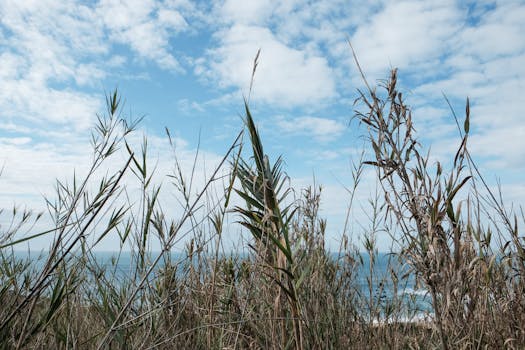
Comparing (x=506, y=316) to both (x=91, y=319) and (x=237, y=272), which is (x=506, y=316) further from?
(x=91, y=319)

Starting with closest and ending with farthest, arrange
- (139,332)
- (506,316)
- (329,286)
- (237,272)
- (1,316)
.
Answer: (1,316)
(139,332)
(506,316)
(329,286)
(237,272)

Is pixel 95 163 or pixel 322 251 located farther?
pixel 322 251

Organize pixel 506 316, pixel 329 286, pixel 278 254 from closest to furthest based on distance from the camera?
pixel 278 254 → pixel 506 316 → pixel 329 286

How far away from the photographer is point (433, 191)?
5.51 feet

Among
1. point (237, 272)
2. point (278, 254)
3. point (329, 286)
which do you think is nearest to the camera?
point (278, 254)

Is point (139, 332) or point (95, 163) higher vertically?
point (95, 163)

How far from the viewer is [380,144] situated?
1.74 m

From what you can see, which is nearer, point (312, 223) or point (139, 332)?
point (139, 332)

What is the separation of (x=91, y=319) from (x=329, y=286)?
1.61 m

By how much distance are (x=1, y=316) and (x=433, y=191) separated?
1748 mm

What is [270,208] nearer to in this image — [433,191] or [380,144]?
[380,144]

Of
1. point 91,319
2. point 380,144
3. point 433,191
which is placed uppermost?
point 380,144

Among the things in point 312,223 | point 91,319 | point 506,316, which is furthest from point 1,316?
point 506,316

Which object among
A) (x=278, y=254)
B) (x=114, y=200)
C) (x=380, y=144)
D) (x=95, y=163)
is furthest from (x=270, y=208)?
(x=95, y=163)
